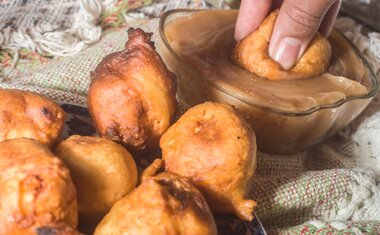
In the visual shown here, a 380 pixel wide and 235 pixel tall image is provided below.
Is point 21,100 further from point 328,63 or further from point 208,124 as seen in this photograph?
point 328,63

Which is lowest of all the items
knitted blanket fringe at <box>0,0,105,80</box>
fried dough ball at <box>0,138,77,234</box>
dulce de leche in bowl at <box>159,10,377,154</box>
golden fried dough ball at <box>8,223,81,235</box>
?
knitted blanket fringe at <box>0,0,105,80</box>

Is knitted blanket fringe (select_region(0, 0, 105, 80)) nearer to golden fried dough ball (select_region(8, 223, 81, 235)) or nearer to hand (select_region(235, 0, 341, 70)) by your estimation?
hand (select_region(235, 0, 341, 70))

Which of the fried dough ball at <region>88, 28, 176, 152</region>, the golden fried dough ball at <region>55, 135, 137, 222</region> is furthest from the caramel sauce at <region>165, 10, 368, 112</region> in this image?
the golden fried dough ball at <region>55, 135, 137, 222</region>

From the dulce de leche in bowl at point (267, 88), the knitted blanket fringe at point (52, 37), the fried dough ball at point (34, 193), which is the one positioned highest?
the fried dough ball at point (34, 193)

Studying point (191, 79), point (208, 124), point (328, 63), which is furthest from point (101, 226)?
point (328, 63)

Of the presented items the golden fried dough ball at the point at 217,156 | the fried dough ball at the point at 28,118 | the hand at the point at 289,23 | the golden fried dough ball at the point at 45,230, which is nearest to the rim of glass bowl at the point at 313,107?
the hand at the point at 289,23

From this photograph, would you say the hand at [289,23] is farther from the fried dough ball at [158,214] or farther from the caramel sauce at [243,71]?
the fried dough ball at [158,214]

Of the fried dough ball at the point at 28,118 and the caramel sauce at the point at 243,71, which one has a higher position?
the fried dough ball at the point at 28,118

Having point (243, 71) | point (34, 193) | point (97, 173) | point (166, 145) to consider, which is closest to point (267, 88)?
point (243, 71)
